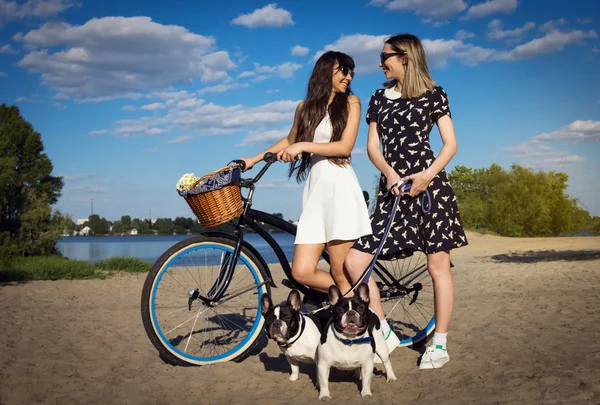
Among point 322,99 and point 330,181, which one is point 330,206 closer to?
point 330,181

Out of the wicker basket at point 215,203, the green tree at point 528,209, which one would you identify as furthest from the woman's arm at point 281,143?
the green tree at point 528,209

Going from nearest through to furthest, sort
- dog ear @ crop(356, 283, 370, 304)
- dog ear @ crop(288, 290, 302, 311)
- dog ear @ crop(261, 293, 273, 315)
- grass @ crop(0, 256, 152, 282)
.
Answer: dog ear @ crop(356, 283, 370, 304) → dog ear @ crop(288, 290, 302, 311) → dog ear @ crop(261, 293, 273, 315) → grass @ crop(0, 256, 152, 282)

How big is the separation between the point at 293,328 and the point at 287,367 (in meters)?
0.97

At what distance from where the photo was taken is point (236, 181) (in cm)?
399

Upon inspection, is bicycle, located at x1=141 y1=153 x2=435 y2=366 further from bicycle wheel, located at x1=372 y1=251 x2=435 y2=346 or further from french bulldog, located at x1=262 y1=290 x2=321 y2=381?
french bulldog, located at x1=262 y1=290 x2=321 y2=381

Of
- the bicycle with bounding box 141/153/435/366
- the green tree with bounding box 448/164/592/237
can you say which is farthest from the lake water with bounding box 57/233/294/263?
the green tree with bounding box 448/164/592/237

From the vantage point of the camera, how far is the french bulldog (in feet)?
11.6

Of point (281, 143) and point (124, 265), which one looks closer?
point (281, 143)

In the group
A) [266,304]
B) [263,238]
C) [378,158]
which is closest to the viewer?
[266,304]

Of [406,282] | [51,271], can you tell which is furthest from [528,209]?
[406,282]

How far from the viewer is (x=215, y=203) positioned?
388cm

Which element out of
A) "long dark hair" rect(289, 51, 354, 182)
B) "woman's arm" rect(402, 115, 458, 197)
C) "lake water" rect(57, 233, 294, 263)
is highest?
"long dark hair" rect(289, 51, 354, 182)

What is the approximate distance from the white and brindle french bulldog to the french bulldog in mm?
155

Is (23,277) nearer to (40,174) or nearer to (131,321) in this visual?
(131,321)
